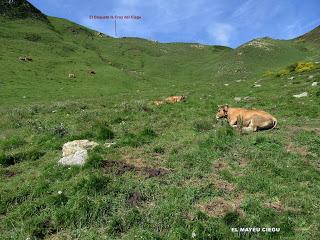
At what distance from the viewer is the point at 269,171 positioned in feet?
42.6

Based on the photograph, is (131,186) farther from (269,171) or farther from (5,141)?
(5,141)

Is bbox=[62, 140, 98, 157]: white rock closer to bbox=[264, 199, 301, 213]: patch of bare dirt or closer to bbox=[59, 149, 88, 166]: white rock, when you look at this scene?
bbox=[59, 149, 88, 166]: white rock

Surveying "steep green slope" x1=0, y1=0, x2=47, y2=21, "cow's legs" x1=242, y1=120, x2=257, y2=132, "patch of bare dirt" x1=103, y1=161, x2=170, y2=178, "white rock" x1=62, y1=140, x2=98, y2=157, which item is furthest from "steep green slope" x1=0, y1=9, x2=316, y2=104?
"patch of bare dirt" x1=103, y1=161, x2=170, y2=178

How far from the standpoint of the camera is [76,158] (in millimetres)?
14000

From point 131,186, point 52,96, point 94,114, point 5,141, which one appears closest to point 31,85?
point 52,96

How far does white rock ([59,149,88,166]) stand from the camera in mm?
13795

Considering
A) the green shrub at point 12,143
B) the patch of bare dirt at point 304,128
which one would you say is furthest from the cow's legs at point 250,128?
the green shrub at point 12,143

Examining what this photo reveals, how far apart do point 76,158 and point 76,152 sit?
1.40 feet

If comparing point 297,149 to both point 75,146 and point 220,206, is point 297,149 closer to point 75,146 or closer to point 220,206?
point 220,206

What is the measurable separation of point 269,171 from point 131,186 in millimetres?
4390

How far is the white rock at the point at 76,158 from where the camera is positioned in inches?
543

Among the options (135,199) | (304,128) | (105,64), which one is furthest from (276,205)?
(105,64)

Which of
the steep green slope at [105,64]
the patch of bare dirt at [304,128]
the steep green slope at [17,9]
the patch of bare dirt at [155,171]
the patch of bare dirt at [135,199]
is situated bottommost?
the patch of bare dirt at [135,199]

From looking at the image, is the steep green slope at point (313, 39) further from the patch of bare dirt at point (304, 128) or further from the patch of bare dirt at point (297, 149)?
the patch of bare dirt at point (297, 149)
